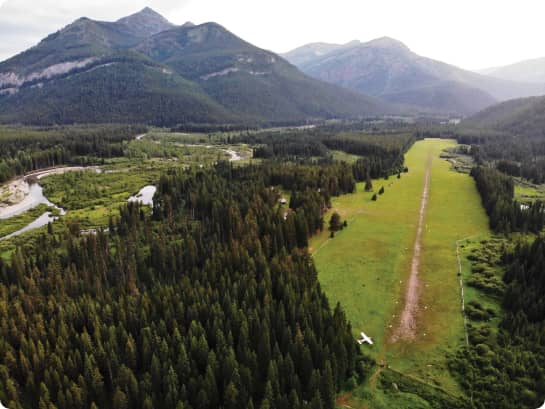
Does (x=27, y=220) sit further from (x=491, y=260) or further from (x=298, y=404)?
(x=491, y=260)

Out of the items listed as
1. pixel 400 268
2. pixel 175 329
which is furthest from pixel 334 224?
pixel 175 329

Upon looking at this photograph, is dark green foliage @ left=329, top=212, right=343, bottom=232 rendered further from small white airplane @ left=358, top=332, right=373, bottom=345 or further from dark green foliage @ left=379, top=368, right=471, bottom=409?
dark green foliage @ left=379, top=368, right=471, bottom=409

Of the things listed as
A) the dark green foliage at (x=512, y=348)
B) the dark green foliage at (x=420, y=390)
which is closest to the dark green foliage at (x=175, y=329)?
the dark green foliage at (x=420, y=390)

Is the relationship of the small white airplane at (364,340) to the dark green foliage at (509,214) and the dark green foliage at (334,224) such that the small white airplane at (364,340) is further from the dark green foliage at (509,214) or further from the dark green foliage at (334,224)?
the dark green foliage at (509,214)

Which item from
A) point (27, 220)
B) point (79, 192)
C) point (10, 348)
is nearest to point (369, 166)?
point (79, 192)

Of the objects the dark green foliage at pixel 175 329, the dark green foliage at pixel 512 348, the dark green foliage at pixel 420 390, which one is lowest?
the dark green foliage at pixel 420 390

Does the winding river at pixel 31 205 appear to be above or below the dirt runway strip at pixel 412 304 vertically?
above

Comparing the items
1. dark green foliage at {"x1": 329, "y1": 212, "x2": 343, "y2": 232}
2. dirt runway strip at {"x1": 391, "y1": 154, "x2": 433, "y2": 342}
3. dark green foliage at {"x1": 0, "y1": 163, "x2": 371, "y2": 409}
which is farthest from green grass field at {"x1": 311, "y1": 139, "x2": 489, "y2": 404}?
dark green foliage at {"x1": 0, "y1": 163, "x2": 371, "y2": 409}

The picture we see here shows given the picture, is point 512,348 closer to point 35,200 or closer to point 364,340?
point 364,340
